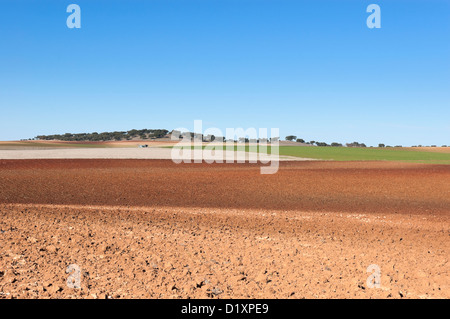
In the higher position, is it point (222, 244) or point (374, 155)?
point (374, 155)

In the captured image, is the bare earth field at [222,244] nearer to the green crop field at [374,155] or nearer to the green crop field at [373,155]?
the green crop field at [373,155]

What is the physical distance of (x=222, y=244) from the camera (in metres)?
9.91

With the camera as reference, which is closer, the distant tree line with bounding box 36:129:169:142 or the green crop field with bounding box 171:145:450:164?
the green crop field with bounding box 171:145:450:164

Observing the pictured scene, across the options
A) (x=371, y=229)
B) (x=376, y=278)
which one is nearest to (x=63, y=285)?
(x=376, y=278)

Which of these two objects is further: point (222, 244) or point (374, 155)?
point (374, 155)

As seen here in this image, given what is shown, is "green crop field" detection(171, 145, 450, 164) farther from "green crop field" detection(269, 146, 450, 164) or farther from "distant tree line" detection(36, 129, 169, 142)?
"distant tree line" detection(36, 129, 169, 142)

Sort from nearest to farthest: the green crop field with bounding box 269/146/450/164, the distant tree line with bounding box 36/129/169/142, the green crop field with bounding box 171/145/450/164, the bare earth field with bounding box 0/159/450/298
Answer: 1. the bare earth field with bounding box 0/159/450/298
2. the green crop field with bounding box 171/145/450/164
3. the green crop field with bounding box 269/146/450/164
4. the distant tree line with bounding box 36/129/169/142

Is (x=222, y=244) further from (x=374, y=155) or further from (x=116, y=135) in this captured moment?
(x=116, y=135)

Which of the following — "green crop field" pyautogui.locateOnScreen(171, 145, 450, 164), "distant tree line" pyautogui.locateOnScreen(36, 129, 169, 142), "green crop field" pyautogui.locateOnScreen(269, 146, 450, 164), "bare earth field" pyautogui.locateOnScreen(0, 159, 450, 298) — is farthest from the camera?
"distant tree line" pyautogui.locateOnScreen(36, 129, 169, 142)

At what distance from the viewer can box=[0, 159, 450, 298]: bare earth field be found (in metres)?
7.35

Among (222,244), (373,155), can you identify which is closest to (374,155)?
(373,155)

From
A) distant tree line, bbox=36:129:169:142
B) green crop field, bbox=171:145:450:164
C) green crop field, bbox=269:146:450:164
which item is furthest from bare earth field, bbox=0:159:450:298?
distant tree line, bbox=36:129:169:142

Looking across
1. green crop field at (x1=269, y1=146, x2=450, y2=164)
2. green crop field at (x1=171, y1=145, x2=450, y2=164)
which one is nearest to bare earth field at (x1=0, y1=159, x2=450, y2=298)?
green crop field at (x1=171, y1=145, x2=450, y2=164)

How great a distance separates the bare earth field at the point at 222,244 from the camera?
24.1 ft
